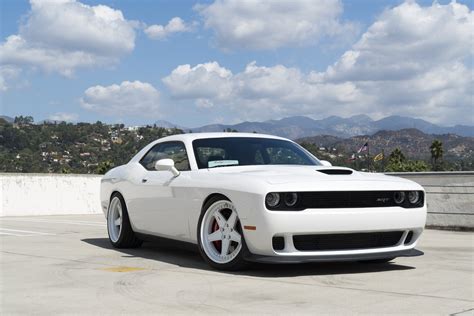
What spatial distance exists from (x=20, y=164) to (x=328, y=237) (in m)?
64.4

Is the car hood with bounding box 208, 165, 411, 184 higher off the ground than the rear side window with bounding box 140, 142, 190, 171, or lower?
lower

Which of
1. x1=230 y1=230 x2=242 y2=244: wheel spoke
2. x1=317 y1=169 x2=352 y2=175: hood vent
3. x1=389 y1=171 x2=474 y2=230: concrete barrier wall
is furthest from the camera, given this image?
x1=389 y1=171 x2=474 y2=230: concrete barrier wall

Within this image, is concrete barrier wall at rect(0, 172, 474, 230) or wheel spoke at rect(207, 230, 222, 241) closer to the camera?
wheel spoke at rect(207, 230, 222, 241)

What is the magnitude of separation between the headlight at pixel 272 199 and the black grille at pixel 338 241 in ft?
1.11

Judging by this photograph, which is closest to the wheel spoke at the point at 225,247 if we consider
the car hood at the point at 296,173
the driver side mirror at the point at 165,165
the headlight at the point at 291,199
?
the car hood at the point at 296,173

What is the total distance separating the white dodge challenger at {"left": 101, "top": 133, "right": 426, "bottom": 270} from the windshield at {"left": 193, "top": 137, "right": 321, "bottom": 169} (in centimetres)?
1

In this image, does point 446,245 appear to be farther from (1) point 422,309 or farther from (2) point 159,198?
(1) point 422,309

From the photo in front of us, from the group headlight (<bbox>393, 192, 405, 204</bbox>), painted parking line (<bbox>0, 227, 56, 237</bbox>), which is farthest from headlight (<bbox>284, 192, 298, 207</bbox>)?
painted parking line (<bbox>0, 227, 56, 237</bbox>)

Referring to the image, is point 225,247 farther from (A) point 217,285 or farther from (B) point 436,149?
(B) point 436,149

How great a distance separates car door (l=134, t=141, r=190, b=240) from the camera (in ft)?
21.9

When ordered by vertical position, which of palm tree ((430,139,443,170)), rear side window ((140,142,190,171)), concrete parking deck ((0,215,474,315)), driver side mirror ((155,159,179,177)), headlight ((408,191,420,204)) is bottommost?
concrete parking deck ((0,215,474,315))

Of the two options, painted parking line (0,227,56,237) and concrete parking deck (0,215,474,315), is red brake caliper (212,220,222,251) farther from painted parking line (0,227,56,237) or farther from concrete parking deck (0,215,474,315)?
painted parking line (0,227,56,237)

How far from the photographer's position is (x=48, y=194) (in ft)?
66.1

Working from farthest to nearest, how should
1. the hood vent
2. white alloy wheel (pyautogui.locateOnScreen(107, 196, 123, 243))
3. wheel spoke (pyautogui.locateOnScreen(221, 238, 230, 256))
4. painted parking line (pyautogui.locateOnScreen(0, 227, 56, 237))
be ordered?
painted parking line (pyautogui.locateOnScreen(0, 227, 56, 237))
white alloy wheel (pyautogui.locateOnScreen(107, 196, 123, 243))
the hood vent
wheel spoke (pyautogui.locateOnScreen(221, 238, 230, 256))
